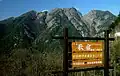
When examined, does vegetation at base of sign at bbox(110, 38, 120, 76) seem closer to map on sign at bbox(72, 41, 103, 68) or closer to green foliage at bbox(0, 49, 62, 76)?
map on sign at bbox(72, 41, 103, 68)

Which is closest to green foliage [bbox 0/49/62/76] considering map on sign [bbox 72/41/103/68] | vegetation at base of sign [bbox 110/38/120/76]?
map on sign [bbox 72/41/103/68]

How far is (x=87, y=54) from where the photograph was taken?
31.0 ft

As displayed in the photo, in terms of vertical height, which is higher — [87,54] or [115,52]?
[115,52]

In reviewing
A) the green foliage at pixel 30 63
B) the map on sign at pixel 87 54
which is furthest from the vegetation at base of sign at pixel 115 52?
the green foliage at pixel 30 63

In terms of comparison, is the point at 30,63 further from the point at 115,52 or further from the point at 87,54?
the point at 115,52

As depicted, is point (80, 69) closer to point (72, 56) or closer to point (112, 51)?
point (72, 56)

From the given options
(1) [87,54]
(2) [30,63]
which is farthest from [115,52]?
(2) [30,63]

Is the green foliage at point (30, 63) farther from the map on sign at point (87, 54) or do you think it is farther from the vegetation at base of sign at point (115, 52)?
the vegetation at base of sign at point (115, 52)

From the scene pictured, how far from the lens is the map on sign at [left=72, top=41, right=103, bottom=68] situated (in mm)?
9133

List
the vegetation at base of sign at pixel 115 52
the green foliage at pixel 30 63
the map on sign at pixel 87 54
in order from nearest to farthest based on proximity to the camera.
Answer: the map on sign at pixel 87 54
the green foliage at pixel 30 63
the vegetation at base of sign at pixel 115 52

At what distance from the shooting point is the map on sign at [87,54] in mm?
9133

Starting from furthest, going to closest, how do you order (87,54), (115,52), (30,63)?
(115,52) < (30,63) < (87,54)

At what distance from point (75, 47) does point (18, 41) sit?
294 cm

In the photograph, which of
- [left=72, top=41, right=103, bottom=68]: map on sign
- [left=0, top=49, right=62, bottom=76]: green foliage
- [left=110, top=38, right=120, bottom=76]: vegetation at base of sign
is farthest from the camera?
[left=110, top=38, right=120, bottom=76]: vegetation at base of sign
